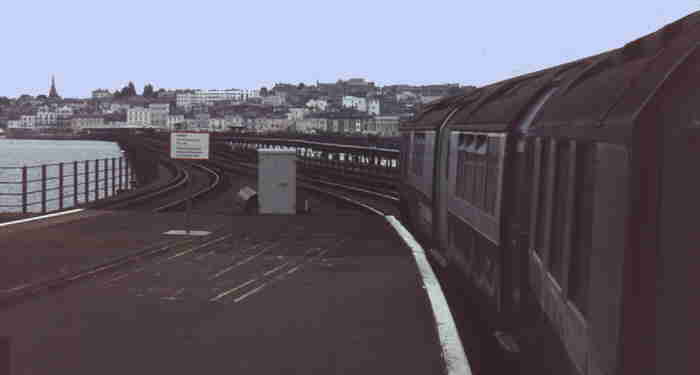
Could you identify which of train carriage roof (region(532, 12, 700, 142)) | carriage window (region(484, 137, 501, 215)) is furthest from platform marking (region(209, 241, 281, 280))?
train carriage roof (region(532, 12, 700, 142))

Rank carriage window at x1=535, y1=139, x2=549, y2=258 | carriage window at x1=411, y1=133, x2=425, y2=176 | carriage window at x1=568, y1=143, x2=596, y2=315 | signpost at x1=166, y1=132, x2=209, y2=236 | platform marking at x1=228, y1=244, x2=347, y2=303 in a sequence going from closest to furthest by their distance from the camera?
carriage window at x1=568, y1=143, x2=596, y2=315
carriage window at x1=535, y1=139, x2=549, y2=258
platform marking at x1=228, y1=244, x2=347, y2=303
carriage window at x1=411, y1=133, x2=425, y2=176
signpost at x1=166, y1=132, x2=209, y2=236

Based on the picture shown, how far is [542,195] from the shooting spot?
681 cm

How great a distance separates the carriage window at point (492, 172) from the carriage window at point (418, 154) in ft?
22.1

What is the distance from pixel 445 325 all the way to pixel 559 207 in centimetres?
407

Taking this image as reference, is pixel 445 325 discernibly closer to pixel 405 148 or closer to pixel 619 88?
pixel 619 88

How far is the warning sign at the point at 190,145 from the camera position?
18453 mm

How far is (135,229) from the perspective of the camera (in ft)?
63.3

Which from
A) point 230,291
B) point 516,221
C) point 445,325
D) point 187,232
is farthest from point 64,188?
point 516,221

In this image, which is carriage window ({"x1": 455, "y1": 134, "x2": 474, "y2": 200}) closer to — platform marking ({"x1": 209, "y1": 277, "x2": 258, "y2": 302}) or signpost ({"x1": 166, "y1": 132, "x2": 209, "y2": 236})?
platform marking ({"x1": 209, "y1": 277, "x2": 258, "y2": 302})

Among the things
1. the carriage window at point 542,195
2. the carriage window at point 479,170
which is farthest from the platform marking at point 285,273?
the carriage window at point 542,195

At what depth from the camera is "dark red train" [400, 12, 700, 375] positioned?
3.77 metres

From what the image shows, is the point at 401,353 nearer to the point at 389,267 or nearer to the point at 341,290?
the point at 341,290

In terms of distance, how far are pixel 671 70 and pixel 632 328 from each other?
103cm

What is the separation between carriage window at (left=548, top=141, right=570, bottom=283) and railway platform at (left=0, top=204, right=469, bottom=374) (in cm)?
206
